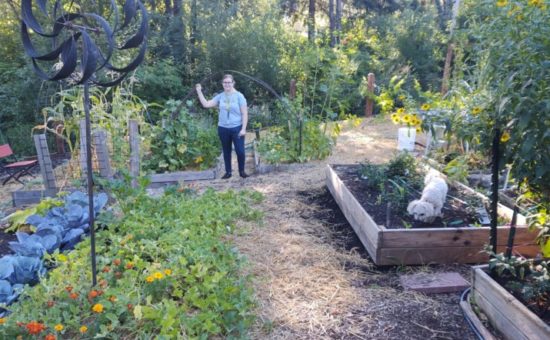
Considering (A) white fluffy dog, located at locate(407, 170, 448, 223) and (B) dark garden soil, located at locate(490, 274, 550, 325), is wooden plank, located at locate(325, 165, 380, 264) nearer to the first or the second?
(A) white fluffy dog, located at locate(407, 170, 448, 223)

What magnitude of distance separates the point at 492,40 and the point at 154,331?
8.24ft

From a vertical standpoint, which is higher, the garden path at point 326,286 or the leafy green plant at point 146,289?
the leafy green plant at point 146,289

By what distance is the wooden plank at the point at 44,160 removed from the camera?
185 inches

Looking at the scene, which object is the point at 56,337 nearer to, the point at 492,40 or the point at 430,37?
the point at 492,40

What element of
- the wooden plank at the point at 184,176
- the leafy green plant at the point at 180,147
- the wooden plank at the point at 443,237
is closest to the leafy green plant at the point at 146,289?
the wooden plank at the point at 443,237

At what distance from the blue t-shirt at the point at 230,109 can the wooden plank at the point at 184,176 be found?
0.81 metres

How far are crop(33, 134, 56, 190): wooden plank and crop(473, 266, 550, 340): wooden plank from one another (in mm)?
4656

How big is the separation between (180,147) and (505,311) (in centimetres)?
492

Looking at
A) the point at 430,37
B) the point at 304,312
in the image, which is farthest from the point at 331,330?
the point at 430,37

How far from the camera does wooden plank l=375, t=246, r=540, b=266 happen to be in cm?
312

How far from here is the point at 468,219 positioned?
11.5 feet

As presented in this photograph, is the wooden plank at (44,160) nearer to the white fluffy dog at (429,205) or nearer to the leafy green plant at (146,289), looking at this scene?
the leafy green plant at (146,289)

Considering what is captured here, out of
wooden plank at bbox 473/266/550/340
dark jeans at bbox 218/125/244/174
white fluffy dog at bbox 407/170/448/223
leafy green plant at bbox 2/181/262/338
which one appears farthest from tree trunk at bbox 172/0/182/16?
wooden plank at bbox 473/266/550/340

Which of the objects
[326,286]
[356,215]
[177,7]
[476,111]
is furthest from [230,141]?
[177,7]
